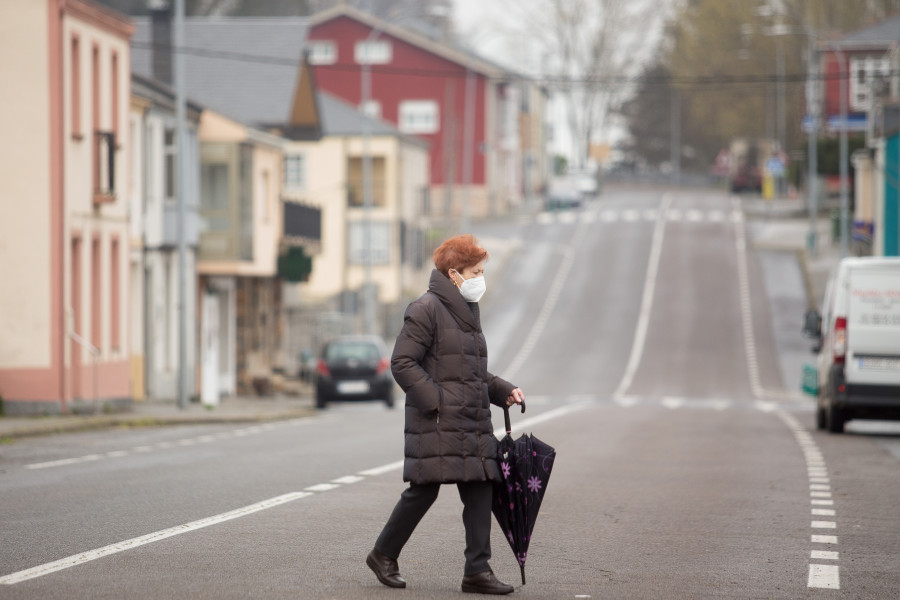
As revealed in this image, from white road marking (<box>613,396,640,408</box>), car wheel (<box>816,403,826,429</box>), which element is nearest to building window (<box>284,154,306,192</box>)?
white road marking (<box>613,396,640,408</box>)

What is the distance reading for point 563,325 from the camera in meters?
60.0

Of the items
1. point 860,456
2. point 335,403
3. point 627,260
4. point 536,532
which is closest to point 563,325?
point 627,260

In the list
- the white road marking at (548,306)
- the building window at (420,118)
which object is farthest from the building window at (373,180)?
the building window at (420,118)

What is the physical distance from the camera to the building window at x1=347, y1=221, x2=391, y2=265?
68.5 metres

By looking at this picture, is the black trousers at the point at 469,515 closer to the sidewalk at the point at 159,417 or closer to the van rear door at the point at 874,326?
the sidewalk at the point at 159,417

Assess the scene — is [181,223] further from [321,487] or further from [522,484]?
[522,484]

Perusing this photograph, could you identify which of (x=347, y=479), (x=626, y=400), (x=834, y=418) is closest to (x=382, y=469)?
(x=347, y=479)

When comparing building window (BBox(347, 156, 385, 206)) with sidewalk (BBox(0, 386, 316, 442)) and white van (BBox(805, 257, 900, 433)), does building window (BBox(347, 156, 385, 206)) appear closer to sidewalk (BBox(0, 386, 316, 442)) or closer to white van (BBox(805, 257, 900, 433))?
sidewalk (BBox(0, 386, 316, 442))

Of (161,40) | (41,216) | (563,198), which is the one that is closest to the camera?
(41,216)

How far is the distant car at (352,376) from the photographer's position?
33.2 meters

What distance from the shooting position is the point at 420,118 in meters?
92.3

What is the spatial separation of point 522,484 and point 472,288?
40.9 inches

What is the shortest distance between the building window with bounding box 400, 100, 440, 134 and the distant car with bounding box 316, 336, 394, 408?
59478 mm

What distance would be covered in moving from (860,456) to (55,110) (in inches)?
559
